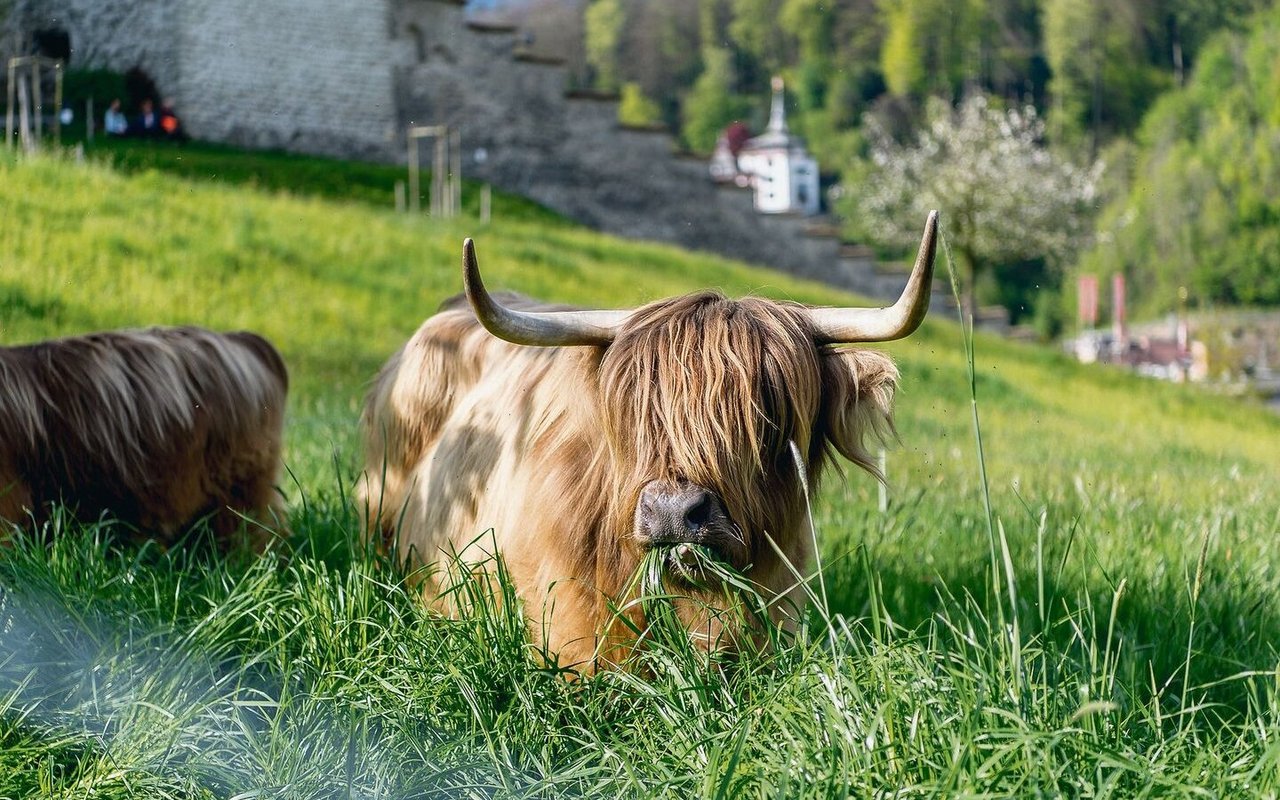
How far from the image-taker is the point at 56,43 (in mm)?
23703

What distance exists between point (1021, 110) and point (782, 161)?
1505cm

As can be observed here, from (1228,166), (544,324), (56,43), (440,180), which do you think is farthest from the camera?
(1228,166)

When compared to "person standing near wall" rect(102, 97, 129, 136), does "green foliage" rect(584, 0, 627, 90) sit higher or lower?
higher

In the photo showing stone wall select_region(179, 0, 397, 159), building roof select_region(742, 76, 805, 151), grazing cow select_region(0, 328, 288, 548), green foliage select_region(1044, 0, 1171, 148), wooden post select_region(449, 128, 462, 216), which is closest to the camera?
grazing cow select_region(0, 328, 288, 548)

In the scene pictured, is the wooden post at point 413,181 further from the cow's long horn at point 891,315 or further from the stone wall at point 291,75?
the cow's long horn at point 891,315

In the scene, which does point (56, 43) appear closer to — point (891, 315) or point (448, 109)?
point (448, 109)

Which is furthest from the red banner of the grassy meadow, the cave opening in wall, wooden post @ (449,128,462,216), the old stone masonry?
the grassy meadow

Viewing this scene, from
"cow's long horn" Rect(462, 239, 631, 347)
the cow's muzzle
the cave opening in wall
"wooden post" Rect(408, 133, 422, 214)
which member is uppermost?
the cave opening in wall

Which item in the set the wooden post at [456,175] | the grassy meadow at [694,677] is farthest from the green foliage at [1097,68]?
the grassy meadow at [694,677]

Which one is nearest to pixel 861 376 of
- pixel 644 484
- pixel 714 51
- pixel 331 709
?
pixel 644 484

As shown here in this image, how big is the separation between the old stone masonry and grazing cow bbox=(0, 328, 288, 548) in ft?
81.8

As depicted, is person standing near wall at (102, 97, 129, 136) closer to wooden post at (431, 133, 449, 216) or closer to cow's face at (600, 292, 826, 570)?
wooden post at (431, 133, 449, 216)

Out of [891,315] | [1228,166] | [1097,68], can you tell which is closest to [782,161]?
[1097,68]

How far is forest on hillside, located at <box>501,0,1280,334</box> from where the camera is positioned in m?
30.8
